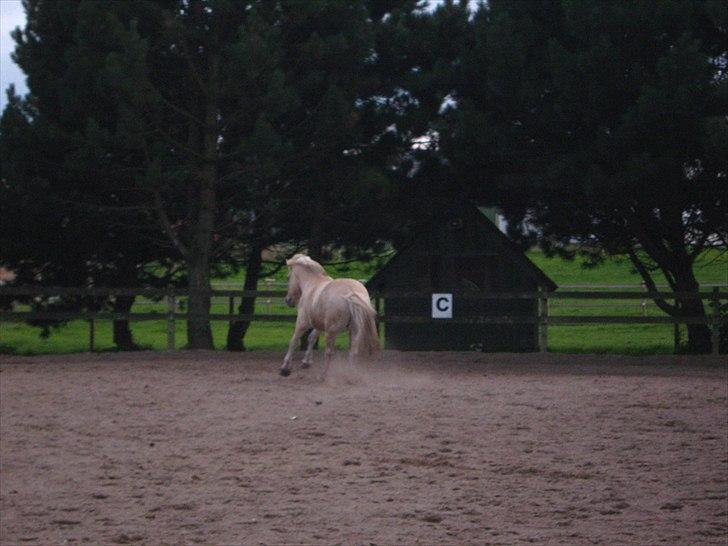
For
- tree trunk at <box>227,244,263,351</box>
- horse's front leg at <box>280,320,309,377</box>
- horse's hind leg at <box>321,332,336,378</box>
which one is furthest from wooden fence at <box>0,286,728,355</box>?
horse's hind leg at <box>321,332,336,378</box>

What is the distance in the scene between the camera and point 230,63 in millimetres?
18422

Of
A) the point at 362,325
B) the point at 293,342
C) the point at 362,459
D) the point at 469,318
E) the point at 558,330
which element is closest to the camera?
the point at 362,459

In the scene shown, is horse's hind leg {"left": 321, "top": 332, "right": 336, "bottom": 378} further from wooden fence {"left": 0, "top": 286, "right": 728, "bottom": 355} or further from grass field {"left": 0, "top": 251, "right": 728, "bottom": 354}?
grass field {"left": 0, "top": 251, "right": 728, "bottom": 354}

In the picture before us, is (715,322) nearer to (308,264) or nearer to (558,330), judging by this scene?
(308,264)

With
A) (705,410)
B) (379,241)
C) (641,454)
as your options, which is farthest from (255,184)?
(641,454)

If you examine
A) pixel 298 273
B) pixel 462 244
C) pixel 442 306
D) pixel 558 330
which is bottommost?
pixel 558 330

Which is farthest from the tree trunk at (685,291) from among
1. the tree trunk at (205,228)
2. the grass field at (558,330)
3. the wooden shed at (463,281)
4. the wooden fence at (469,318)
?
the tree trunk at (205,228)

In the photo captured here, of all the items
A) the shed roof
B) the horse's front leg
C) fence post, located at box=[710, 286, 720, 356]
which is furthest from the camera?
the shed roof

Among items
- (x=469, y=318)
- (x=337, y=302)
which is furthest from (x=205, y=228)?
(x=337, y=302)

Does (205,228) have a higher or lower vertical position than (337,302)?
higher

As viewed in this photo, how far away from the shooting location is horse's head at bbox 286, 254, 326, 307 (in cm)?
1519

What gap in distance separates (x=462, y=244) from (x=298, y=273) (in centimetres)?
723

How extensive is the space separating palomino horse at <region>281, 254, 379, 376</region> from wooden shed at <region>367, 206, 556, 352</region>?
251 inches

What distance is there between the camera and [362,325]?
546 inches
